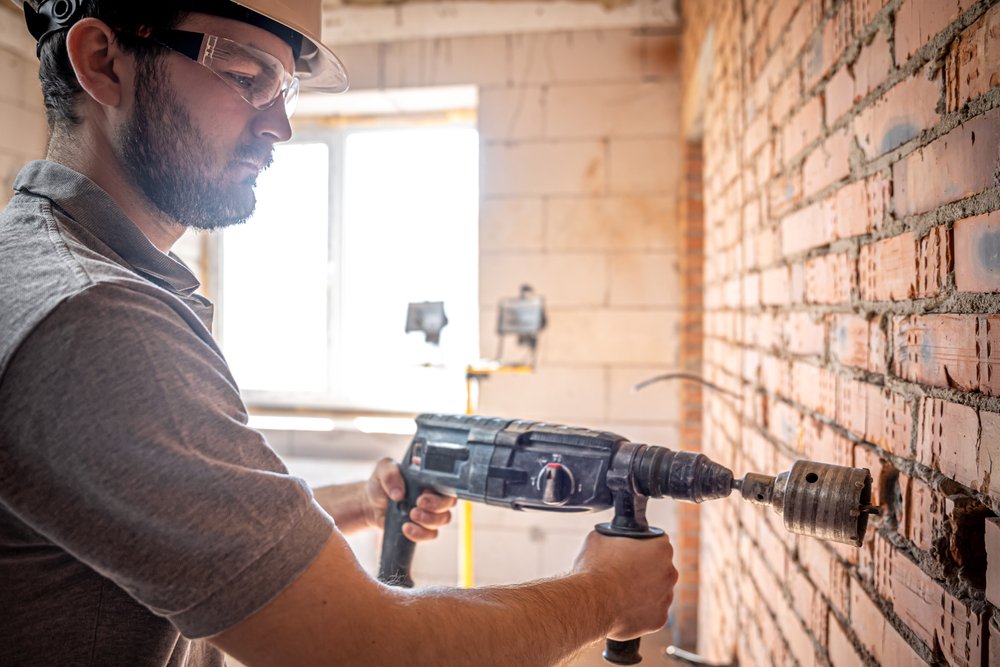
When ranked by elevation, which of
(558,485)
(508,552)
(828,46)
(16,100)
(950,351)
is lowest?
(508,552)

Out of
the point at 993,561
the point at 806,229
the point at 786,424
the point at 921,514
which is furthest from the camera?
the point at 786,424

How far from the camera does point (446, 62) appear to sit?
349cm

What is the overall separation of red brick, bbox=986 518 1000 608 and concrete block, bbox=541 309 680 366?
2.74 metres

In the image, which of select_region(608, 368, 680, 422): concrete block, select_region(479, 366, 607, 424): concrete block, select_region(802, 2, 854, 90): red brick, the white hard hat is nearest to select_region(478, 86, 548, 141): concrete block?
select_region(479, 366, 607, 424): concrete block

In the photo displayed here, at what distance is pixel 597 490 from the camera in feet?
3.27

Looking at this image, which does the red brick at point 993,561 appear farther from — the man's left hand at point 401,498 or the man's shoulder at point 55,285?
the man's left hand at point 401,498

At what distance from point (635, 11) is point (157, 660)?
3.27 meters

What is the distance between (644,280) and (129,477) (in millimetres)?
2948

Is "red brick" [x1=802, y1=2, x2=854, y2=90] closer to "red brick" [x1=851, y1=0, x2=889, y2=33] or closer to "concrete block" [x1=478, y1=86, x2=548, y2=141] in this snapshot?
"red brick" [x1=851, y1=0, x2=889, y2=33]

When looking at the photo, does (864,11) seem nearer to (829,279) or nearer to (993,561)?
(829,279)

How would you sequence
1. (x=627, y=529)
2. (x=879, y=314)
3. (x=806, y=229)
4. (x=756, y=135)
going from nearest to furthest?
(x=879, y=314) < (x=627, y=529) < (x=806, y=229) < (x=756, y=135)

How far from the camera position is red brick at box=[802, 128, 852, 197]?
1.00 metres

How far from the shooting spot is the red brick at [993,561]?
59 cm

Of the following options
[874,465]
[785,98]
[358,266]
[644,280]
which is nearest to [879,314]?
[874,465]
